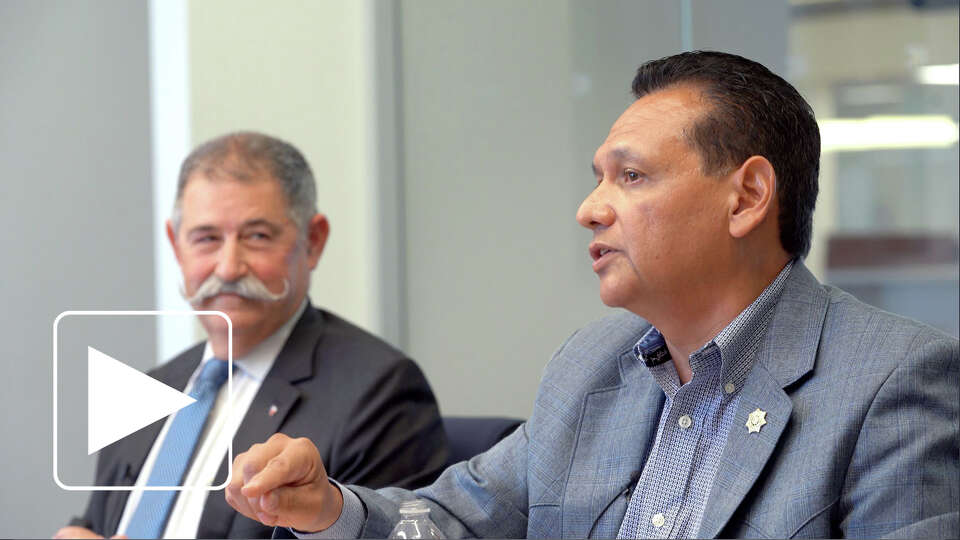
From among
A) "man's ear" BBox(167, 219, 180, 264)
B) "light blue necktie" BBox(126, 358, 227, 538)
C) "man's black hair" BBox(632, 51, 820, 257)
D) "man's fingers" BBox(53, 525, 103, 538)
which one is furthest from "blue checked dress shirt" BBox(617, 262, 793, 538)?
"man's ear" BBox(167, 219, 180, 264)

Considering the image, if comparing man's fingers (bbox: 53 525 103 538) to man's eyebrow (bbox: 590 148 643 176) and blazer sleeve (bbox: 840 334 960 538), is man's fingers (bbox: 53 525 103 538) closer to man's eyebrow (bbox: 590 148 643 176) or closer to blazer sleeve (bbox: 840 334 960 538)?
man's eyebrow (bbox: 590 148 643 176)

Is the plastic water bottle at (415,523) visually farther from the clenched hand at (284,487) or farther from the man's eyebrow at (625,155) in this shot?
the man's eyebrow at (625,155)

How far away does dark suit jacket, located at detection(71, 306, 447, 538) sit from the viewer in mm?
1789

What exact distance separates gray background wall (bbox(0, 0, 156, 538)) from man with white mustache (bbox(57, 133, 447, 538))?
0.13 meters

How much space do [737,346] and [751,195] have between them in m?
0.20

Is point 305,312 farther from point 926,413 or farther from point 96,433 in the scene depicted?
point 926,413

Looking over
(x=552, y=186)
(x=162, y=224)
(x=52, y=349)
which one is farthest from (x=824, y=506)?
(x=162, y=224)

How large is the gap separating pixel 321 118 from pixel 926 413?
84.1 inches

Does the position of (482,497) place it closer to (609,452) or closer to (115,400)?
(609,452)

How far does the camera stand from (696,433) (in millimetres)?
1350

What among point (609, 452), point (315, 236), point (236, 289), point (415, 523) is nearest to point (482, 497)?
point (415, 523)

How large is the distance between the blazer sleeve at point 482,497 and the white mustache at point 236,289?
0.54 metres

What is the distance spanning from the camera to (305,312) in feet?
6.82

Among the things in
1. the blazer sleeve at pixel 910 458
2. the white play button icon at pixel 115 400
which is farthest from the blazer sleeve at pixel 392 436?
the blazer sleeve at pixel 910 458
